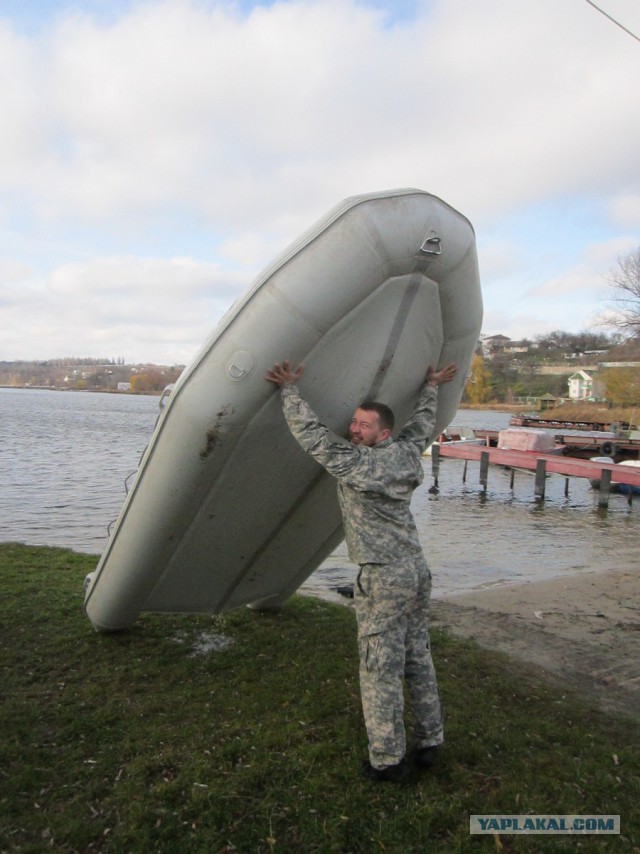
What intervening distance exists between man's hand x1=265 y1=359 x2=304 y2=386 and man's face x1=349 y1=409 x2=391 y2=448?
1.50 ft

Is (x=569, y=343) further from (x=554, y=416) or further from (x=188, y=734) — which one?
(x=188, y=734)

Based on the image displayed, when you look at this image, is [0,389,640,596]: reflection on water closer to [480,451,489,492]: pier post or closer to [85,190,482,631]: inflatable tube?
[480,451,489,492]: pier post

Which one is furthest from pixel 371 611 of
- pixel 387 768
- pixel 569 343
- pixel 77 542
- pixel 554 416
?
pixel 569 343

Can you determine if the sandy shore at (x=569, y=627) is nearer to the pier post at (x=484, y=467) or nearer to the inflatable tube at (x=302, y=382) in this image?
the inflatable tube at (x=302, y=382)

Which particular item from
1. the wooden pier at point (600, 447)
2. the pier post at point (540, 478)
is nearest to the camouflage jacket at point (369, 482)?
the pier post at point (540, 478)

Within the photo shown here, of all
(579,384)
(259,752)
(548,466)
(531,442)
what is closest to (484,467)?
(548,466)

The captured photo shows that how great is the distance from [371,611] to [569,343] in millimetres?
155519

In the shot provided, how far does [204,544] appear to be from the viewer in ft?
16.6

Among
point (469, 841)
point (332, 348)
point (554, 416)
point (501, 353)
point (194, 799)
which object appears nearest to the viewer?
point (469, 841)

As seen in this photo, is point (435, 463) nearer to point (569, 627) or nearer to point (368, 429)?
point (569, 627)

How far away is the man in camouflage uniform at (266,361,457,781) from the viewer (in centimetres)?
373

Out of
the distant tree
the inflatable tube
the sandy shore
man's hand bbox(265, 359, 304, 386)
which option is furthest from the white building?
man's hand bbox(265, 359, 304, 386)

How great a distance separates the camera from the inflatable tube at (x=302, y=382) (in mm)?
3812

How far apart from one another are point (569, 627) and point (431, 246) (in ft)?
19.3
